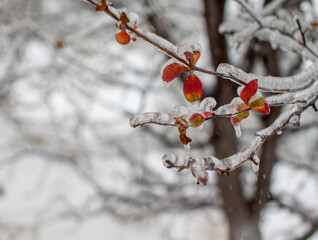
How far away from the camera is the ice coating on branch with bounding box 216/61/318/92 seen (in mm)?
632

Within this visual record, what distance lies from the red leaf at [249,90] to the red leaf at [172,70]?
0.14m

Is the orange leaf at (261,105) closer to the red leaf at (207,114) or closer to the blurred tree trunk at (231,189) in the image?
the red leaf at (207,114)

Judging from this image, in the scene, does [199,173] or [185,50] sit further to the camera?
[185,50]

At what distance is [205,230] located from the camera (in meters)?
7.48

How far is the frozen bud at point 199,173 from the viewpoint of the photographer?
19.6 inches

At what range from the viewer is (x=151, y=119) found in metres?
0.63

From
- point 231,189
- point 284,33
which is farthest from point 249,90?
point 231,189

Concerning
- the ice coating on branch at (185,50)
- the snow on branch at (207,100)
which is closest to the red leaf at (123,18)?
the snow on branch at (207,100)

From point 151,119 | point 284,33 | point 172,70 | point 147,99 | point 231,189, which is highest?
point 147,99

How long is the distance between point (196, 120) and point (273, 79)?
23 cm

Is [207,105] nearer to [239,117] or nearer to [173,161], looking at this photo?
[239,117]

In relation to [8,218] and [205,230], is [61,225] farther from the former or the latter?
[205,230]

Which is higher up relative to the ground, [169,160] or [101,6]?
[101,6]

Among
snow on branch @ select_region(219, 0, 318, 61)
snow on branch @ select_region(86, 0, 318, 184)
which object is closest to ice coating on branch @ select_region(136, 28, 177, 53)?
snow on branch @ select_region(86, 0, 318, 184)
